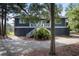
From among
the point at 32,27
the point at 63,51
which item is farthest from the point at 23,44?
the point at 63,51

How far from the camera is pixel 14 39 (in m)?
3.19

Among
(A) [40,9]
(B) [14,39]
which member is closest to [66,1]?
(A) [40,9]

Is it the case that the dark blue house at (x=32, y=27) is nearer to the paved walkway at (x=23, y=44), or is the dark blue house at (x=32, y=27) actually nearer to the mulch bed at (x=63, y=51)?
the paved walkway at (x=23, y=44)

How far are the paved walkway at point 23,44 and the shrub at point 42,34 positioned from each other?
0.06m

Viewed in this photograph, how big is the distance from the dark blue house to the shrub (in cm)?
6

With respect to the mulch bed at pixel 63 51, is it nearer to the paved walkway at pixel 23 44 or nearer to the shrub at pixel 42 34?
the paved walkway at pixel 23 44

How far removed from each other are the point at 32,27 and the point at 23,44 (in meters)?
0.25

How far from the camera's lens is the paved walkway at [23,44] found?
3170mm

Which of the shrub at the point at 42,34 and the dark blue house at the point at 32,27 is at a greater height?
the dark blue house at the point at 32,27

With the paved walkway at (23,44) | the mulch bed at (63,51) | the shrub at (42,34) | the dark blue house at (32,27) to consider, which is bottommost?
the mulch bed at (63,51)

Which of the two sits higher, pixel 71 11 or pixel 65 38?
pixel 71 11

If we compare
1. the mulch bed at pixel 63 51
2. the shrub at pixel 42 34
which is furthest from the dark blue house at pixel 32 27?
the mulch bed at pixel 63 51

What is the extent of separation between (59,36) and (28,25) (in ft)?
1.40

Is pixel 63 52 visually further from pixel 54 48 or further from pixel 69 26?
pixel 69 26
